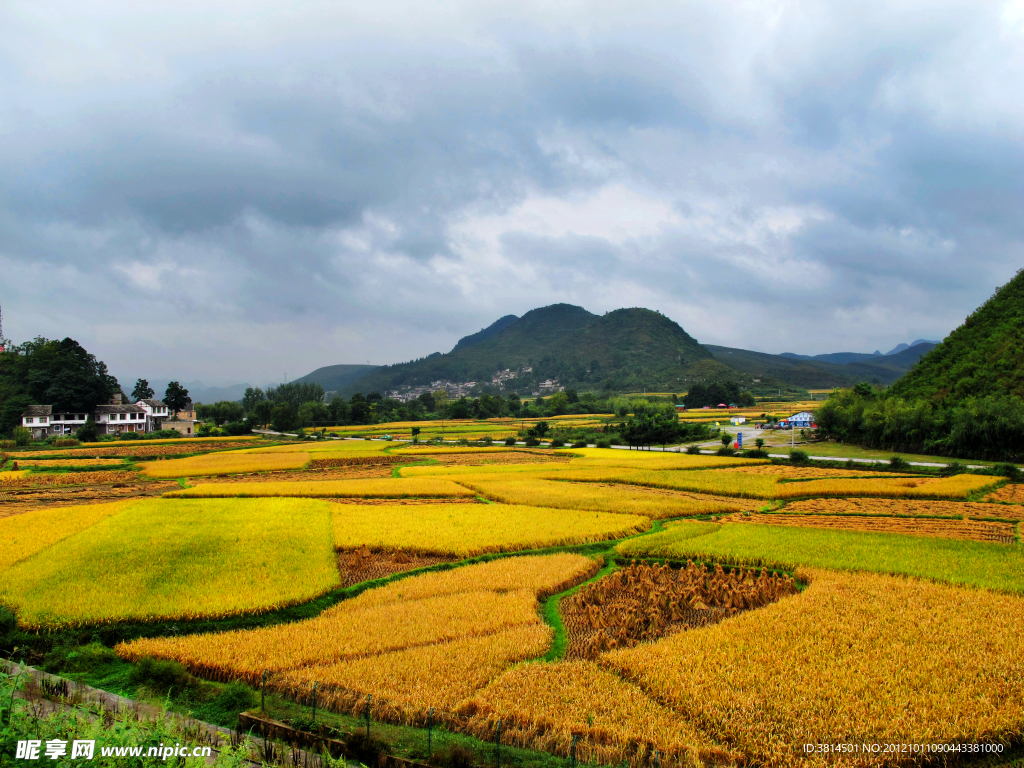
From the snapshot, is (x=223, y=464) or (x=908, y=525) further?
(x=223, y=464)

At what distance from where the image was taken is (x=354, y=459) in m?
41.6

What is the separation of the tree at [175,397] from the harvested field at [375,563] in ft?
253

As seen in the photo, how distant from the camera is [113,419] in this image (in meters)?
69.2

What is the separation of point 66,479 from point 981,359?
6791 cm

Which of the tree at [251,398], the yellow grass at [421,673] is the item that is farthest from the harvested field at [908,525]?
the tree at [251,398]

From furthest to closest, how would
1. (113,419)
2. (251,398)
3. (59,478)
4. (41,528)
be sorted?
(251,398)
(113,419)
(59,478)
(41,528)

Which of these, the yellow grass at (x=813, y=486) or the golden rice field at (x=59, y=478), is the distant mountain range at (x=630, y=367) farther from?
the golden rice field at (x=59, y=478)

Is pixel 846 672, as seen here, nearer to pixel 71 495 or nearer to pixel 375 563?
pixel 375 563

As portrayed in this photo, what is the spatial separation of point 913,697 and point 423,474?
2814 centimetres

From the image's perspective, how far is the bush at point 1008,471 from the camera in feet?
96.8

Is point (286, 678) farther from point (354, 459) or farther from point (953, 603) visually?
point (354, 459)

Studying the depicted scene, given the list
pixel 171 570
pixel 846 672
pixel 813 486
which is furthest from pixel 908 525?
pixel 171 570

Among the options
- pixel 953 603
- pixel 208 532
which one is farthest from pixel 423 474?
pixel 953 603

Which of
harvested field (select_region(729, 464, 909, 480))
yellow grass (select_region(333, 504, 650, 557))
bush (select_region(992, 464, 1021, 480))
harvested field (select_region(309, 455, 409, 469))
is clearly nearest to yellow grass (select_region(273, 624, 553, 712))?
yellow grass (select_region(333, 504, 650, 557))
